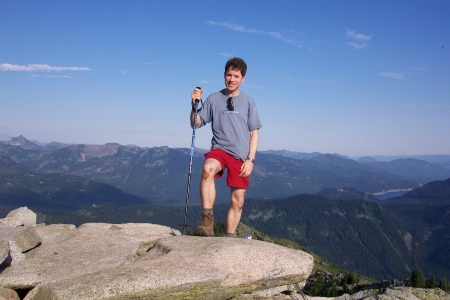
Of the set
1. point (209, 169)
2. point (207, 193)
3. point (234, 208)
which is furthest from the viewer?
point (234, 208)

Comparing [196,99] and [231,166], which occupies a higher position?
[196,99]

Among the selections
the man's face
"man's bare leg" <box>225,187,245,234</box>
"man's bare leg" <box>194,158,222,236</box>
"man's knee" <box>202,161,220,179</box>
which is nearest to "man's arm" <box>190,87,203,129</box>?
the man's face

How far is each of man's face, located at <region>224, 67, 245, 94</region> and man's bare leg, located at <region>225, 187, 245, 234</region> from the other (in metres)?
3.17

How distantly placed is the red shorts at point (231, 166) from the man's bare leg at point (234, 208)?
0.23m

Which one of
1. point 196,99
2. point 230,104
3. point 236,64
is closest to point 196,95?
point 196,99

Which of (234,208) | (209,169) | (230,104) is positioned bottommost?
(234,208)

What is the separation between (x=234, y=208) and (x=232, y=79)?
4009 mm

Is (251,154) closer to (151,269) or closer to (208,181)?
(208,181)

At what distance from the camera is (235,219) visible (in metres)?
11.7

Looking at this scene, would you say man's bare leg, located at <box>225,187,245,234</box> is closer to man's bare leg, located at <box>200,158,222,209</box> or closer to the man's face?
man's bare leg, located at <box>200,158,222,209</box>

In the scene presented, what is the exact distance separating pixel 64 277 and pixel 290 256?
5.39 m

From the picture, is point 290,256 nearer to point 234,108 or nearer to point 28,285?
point 234,108

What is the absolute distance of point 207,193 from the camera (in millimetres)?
11008

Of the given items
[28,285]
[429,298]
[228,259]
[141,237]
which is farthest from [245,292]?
[429,298]
